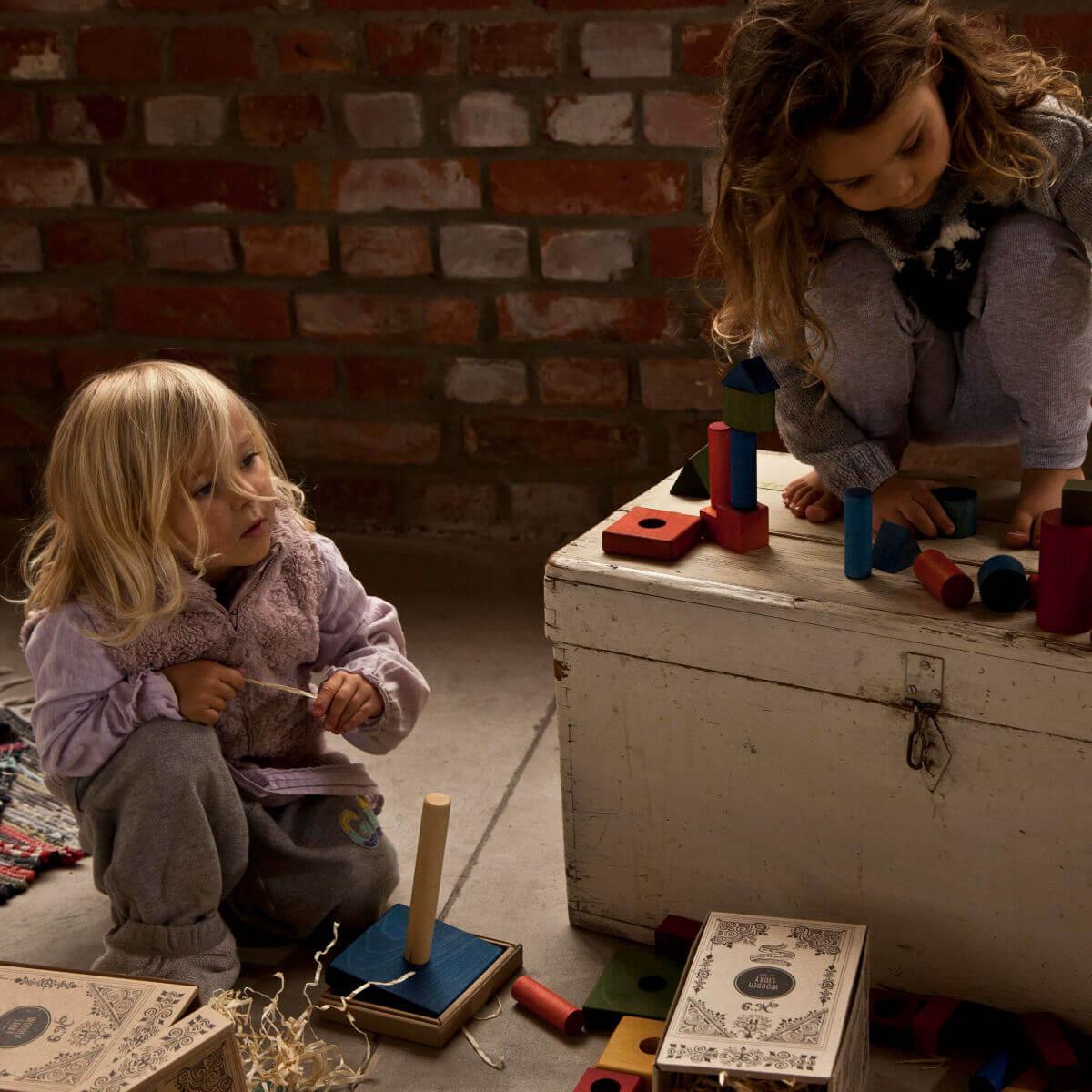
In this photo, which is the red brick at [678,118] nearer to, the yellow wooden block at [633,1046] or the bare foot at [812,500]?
the bare foot at [812,500]

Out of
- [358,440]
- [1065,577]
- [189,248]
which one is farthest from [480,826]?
[189,248]

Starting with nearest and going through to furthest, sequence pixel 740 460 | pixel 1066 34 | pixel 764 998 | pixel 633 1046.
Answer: pixel 764 998 < pixel 633 1046 < pixel 740 460 < pixel 1066 34

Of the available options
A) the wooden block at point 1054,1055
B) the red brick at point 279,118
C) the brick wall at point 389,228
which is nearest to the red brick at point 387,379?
the brick wall at point 389,228

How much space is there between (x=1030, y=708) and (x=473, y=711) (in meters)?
0.81

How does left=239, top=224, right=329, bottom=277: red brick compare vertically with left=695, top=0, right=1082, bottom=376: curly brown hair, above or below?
below

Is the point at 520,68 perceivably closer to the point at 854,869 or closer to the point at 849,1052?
the point at 854,869

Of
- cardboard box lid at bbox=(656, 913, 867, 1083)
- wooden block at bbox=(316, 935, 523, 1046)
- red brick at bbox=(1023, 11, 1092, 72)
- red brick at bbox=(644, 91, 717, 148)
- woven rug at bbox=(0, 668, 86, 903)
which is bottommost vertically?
wooden block at bbox=(316, 935, 523, 1046)

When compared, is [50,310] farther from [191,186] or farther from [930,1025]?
[930,1025]

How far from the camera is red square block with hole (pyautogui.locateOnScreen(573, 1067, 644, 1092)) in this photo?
1168 millimetres

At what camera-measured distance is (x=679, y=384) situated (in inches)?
81.9

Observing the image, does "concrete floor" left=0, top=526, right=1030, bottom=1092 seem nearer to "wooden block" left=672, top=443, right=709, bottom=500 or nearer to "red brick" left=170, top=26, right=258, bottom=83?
"wooden block" left=672, top=443, right=709, bottom=500

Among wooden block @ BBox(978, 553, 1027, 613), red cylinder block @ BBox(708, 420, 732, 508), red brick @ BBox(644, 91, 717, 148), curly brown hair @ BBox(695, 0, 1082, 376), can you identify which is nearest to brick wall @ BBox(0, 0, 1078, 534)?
red brick @ BBox(644, 91, 717, 148)

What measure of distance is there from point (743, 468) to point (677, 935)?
43 cm

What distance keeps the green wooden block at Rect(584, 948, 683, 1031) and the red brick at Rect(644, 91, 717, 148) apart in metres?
1.09
